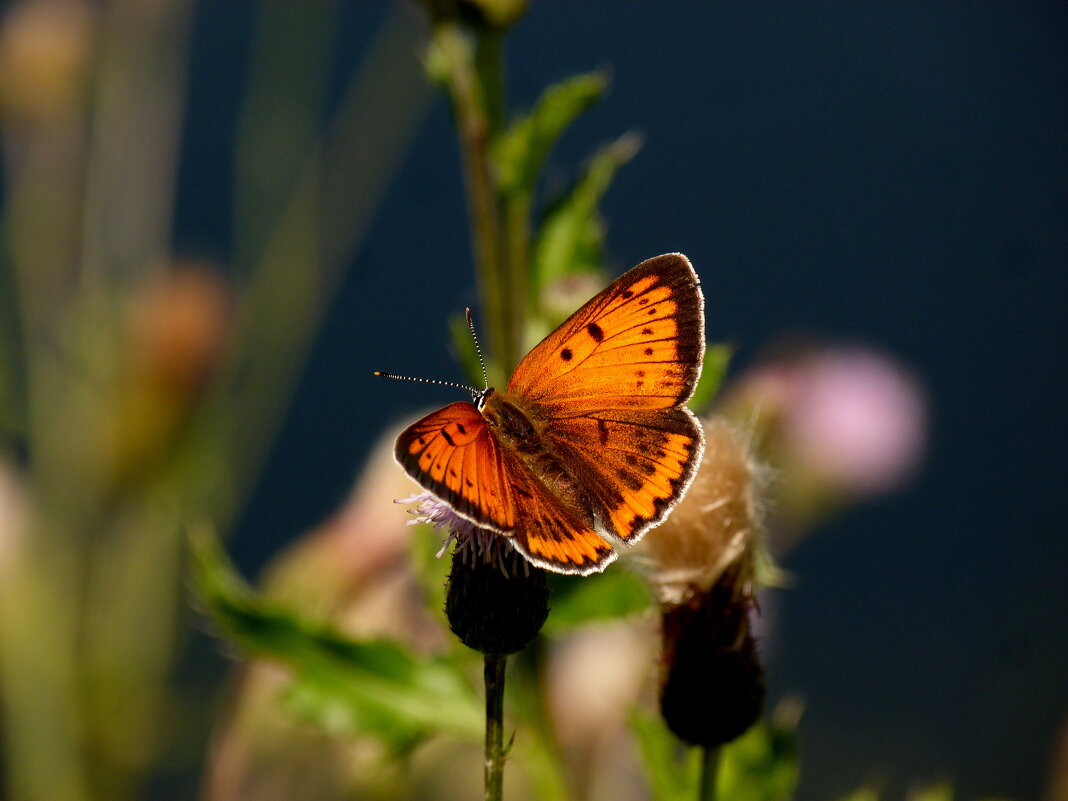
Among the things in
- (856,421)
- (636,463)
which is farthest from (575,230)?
(856,421)

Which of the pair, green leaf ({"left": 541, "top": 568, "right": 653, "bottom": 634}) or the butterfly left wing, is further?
green leaf ({"left": 541, "top": 568, "right": 653, "bottom": 634})

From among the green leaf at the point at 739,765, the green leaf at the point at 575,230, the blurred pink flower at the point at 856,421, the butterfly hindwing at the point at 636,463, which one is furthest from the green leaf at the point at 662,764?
the blurred pink flower at the point at 856,421

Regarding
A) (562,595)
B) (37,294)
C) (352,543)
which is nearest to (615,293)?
(562,595)

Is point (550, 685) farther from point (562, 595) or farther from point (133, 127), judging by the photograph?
point (133, 127)

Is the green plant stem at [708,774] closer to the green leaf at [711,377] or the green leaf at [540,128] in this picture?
the green leaf at [711,377]

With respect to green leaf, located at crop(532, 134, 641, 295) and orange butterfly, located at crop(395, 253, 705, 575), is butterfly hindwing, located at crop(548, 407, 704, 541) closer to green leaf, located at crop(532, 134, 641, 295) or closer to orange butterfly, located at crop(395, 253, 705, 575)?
orange butterfly, located at crop(395, 253, 705, 575)

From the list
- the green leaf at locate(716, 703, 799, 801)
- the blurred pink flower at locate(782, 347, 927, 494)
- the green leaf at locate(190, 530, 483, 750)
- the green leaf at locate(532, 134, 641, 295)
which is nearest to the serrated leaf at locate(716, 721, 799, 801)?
the green leaf at locate(716, 703, 799, 801)
